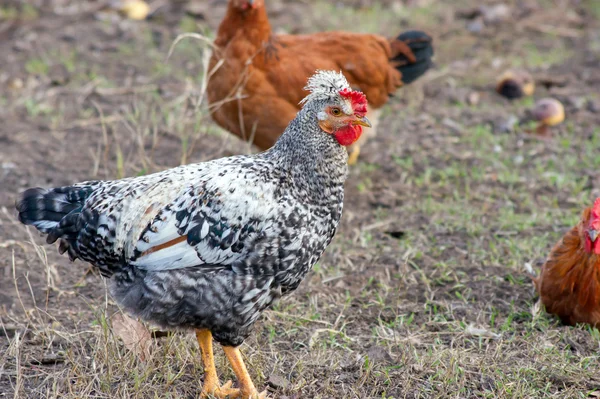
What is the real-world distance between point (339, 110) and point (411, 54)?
3.13m

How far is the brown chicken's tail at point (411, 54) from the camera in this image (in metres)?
6.21

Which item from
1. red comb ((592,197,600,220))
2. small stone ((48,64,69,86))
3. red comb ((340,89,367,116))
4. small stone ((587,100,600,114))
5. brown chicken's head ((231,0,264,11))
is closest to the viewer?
red comb ((340,89,367,116))

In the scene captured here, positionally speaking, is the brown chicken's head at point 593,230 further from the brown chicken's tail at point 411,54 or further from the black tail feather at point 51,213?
the brown chicken's tail at point 411,54

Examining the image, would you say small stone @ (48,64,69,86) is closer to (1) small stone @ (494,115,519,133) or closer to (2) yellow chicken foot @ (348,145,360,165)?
(2) yellow chicken foot @ (348,145,360,165)

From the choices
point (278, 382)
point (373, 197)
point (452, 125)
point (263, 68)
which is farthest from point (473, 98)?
point (278, 382)

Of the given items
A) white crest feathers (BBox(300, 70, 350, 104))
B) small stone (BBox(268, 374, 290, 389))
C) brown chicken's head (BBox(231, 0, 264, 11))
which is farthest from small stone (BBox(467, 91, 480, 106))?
small stone (BBox(268, 374, 290, 389))

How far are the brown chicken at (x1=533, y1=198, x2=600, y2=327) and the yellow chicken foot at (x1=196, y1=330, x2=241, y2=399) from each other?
1867mm

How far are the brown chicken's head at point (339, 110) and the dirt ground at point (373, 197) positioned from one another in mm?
1030

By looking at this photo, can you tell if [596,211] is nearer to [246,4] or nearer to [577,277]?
[577,277]

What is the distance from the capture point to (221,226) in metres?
3.15

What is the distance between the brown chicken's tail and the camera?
621cm

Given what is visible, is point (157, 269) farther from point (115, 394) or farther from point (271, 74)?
point (271, 74)

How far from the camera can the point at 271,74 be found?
545cm

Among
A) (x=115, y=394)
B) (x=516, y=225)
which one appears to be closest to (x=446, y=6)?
(x=516, y=225)
